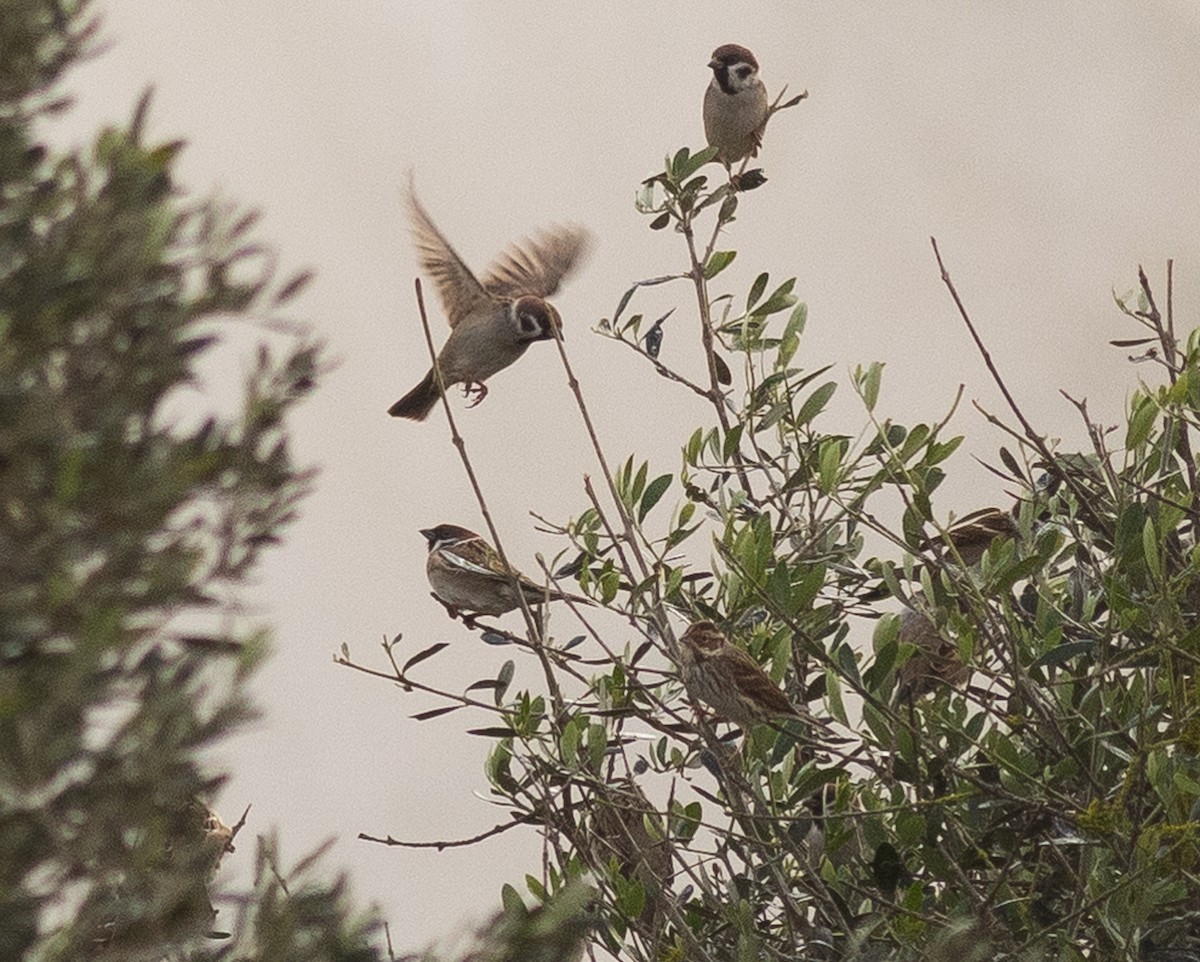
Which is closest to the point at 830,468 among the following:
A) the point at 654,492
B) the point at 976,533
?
the point at 654,492

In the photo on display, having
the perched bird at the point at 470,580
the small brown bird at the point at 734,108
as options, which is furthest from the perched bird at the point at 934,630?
the small brown bird at the point at 734,108

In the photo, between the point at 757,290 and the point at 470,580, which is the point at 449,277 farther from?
the point at 757,290

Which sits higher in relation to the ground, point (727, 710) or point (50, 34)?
point (50, 34)

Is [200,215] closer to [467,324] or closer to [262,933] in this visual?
[262,933]

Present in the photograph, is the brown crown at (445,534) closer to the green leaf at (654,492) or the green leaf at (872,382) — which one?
the green leaf at (654,492)

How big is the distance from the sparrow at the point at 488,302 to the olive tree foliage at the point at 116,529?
7.55 ft

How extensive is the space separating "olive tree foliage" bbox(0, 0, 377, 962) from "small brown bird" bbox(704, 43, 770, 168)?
8.39ft

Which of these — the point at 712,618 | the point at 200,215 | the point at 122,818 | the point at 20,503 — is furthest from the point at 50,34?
the point at 712,618

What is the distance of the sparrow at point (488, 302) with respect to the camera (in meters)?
3.44

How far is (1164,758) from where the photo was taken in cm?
191

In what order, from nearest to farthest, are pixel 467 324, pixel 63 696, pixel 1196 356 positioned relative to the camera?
pixel 63 696
pixel 1196 356
pixel 467 324

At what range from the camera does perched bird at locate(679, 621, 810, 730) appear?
195cm

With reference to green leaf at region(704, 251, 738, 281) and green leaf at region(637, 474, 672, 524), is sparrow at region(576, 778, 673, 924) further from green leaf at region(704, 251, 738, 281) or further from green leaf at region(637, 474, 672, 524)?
green leaf at region(704, 251, 738, 281)

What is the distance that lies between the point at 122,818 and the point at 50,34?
45 cm
